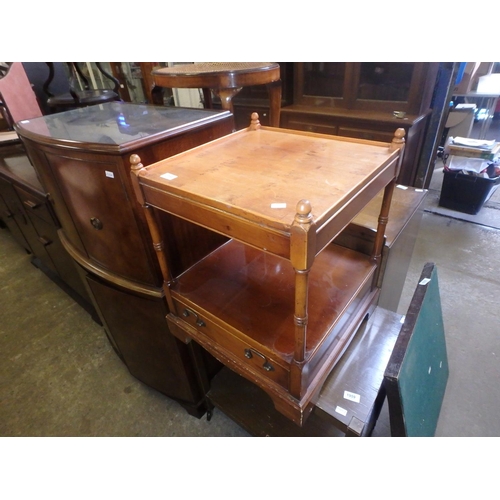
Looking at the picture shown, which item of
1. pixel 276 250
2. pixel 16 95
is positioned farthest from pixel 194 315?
pixel 16 95

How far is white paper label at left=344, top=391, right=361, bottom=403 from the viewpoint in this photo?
36.9 inches

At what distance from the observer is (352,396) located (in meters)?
0.95

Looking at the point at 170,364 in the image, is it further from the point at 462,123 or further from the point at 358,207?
the point at 462,123

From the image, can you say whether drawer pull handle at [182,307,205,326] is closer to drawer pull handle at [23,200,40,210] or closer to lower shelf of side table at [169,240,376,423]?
lower shelf of side table at [169,240,376,423]

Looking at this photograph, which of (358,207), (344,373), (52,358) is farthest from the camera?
(52,358)

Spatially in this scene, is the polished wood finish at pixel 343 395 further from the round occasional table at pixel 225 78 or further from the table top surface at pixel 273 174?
the round occasional table at pixel 225 78

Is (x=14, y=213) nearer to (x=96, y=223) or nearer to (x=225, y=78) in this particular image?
(x=96, y=223)

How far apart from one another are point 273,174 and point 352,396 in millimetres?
687

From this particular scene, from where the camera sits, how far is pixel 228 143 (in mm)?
966

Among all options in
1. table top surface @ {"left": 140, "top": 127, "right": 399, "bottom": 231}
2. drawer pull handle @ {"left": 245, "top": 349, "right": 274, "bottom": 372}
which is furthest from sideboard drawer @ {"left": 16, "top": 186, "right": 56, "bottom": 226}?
drawer pull handle @ {"left": 245, "top": 349, "right": 274, "bottom": 372}

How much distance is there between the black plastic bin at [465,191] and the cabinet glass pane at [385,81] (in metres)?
0.84

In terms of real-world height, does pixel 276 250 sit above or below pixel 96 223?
above
